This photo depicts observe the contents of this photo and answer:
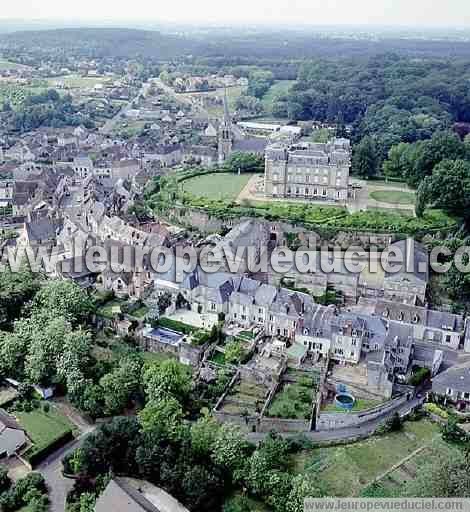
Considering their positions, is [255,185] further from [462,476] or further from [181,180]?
[462,476]

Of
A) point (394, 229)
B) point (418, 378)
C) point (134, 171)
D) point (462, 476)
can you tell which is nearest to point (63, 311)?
point (418, 378)

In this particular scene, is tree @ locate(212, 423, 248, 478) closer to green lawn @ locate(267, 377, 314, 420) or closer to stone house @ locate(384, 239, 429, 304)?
green lawn @ locate(267, 377, 314, 420)

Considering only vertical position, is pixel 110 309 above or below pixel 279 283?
below

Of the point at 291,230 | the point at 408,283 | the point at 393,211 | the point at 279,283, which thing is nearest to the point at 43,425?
the point at 279,283

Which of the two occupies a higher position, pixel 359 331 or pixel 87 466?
pixel 359 331

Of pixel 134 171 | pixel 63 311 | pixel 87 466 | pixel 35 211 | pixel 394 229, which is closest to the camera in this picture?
pixel 87 466

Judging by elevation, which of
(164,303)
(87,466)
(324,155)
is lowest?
(87,466)

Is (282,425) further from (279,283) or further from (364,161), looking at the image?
(364,161)
